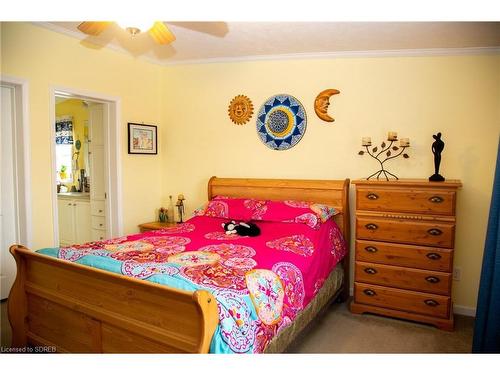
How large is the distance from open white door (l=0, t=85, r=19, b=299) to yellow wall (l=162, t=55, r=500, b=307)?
1670 mm

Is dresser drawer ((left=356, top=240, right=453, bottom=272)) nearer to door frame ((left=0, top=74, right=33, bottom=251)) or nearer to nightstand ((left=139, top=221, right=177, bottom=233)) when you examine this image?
nightstand ((left=139, top=221, right=177, bottom=233))

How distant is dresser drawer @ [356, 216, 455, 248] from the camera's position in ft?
8.90

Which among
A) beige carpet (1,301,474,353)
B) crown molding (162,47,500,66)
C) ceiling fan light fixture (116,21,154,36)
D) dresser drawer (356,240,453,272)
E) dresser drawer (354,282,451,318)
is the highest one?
crown molding (162,47,500,66)

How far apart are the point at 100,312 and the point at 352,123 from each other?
107 inches

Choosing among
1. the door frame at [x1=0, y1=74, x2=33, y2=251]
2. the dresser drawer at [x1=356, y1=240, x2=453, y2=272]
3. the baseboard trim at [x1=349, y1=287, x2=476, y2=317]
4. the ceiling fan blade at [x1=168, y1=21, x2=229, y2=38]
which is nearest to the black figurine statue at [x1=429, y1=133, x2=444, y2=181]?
the dresser drawer at [x1=356, y1=240, x2=453, y2=272]

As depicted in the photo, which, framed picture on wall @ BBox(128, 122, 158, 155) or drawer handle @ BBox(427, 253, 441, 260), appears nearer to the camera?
drawer handle @ BBox(427, 253, 441, 260)

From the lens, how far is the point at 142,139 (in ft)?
13.4

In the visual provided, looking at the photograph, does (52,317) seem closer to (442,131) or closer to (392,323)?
(392,323)

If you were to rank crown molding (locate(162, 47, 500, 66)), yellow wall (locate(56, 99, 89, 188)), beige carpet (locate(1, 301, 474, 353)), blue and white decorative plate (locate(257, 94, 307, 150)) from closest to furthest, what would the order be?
beige carpet (locate(1, 301, 474, 353)) < crown molding (locate(162, 47, 500, 66)) < blue and white decorative plate (locate(257, 94, 307, 150)) < yellow wall (locate(56, 99, 89, 188))

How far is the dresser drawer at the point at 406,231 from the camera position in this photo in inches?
107

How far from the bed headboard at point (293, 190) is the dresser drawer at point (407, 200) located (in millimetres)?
342

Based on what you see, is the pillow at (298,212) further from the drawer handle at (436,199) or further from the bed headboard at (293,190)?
the drawer handle at (436,199)

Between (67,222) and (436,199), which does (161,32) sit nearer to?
(436,199)

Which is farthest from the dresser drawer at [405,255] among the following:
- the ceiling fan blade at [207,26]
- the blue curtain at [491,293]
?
the ceiling fan blade at [207,26]
